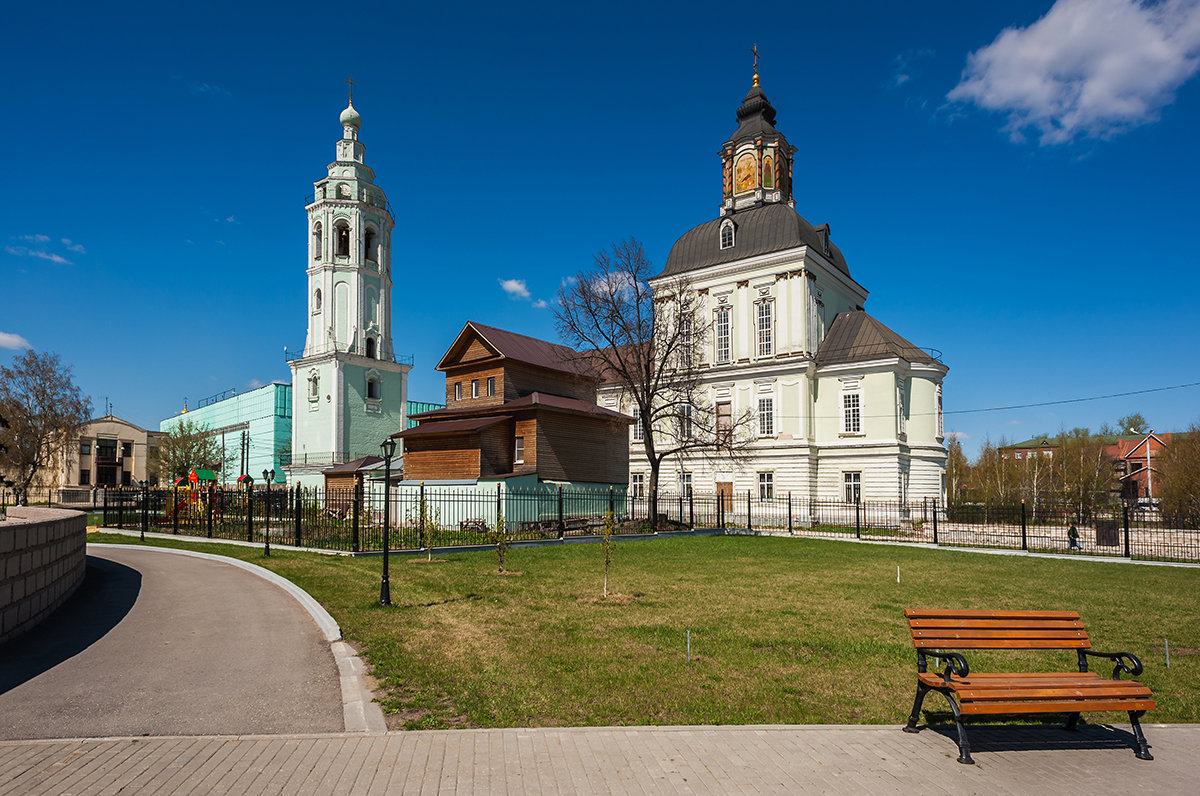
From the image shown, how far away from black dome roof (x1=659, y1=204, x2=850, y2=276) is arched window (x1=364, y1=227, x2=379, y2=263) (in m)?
26.3

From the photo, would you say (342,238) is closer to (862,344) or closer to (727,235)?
(727,235)

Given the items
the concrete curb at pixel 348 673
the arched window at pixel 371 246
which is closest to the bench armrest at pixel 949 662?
the concrete curb at pixel 348 673

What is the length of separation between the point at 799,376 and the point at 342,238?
40277 millimetres

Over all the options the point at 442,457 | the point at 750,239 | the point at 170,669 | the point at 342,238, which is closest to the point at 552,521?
the point at 442,457

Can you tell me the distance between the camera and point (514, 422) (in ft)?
113

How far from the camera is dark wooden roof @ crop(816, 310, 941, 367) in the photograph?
4366cm

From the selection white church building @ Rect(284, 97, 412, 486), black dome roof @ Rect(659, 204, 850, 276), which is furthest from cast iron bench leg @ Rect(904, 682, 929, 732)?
white church building @ Rect(284, 97, 412, 486)

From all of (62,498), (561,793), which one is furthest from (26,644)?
(62,498)

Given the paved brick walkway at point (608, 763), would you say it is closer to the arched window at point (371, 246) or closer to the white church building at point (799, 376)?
the white church building at point (799, 376)

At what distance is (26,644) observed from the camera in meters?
8.70

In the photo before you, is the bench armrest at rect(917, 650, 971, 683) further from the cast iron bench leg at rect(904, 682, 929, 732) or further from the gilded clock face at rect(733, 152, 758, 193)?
the gilded clock face at rect(733, 152, 758, 193)

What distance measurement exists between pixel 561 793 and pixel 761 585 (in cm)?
1113

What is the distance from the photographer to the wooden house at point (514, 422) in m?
33.1

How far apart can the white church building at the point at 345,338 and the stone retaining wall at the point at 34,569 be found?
47348 mm
